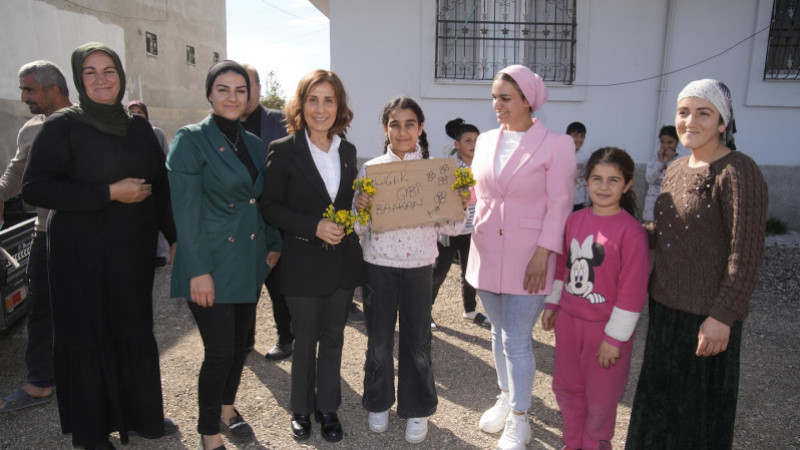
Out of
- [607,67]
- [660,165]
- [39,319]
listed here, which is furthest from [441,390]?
[607,67]

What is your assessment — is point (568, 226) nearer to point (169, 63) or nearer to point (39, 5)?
point (39, 5)

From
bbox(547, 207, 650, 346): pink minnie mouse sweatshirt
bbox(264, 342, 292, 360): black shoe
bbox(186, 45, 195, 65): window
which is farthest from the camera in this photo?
bbox(186, 45, 195, 65): window

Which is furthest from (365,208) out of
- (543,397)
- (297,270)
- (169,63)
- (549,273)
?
(169,63)

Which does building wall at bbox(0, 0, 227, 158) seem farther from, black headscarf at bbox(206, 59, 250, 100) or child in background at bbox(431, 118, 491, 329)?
black headscarf at bbox(206, 59, 250, 100)

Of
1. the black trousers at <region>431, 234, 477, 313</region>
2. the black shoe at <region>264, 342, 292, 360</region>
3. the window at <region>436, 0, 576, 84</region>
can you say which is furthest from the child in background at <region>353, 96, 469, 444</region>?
the window at <region>436, 0, 576, 84</region>

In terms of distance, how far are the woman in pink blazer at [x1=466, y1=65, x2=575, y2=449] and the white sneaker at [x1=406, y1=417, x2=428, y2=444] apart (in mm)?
470

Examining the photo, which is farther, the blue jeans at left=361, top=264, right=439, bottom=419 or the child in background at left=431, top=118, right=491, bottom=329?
the child in background at left=431, top=118, right=491, bottom=329

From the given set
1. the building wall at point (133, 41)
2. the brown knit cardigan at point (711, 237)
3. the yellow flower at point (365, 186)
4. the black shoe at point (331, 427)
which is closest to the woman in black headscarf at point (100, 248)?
the black shoe at point (331, 427)

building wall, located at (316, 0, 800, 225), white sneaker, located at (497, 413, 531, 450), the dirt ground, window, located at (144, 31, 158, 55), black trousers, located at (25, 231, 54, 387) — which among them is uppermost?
window, located at (144, 31, 158, 55)

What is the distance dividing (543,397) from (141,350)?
2.68 m

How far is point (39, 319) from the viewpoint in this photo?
3756 mm

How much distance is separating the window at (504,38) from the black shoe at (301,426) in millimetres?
6290

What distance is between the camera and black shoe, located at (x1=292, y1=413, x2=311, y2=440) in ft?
11.0

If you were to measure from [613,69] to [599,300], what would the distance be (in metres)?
6.62
